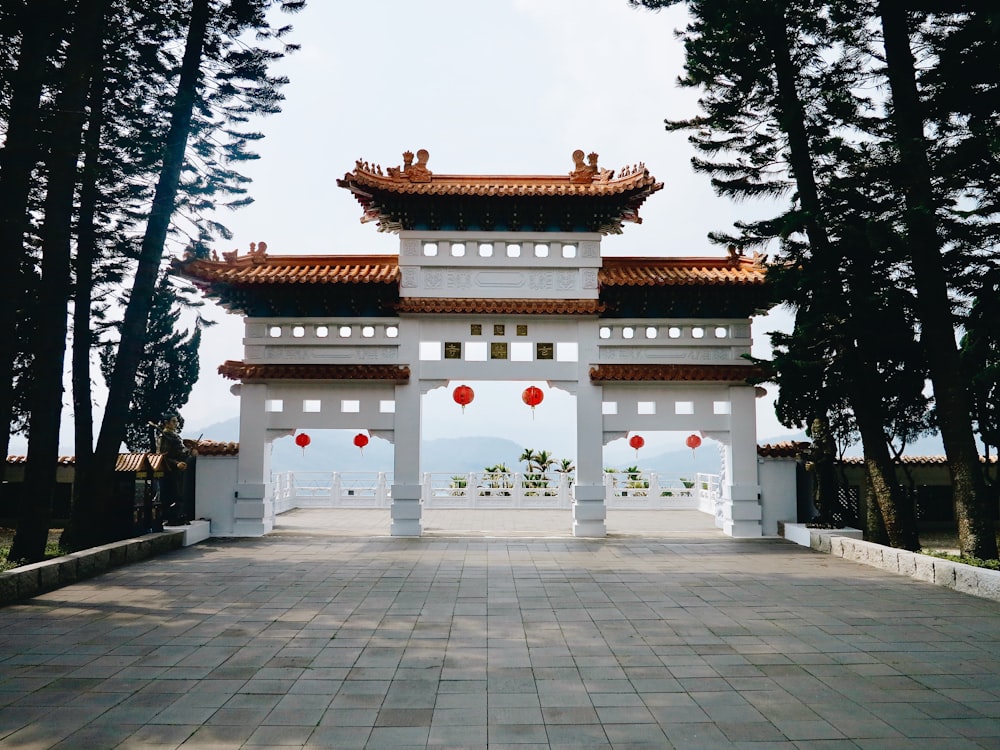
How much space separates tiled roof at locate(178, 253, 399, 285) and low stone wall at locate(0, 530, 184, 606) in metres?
4.25

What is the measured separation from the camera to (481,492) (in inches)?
693

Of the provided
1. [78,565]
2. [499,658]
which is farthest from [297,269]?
[499,658]

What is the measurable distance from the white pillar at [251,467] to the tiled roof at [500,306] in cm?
294

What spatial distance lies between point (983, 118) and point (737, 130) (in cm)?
344

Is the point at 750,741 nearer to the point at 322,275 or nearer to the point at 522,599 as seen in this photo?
the point at 522,599

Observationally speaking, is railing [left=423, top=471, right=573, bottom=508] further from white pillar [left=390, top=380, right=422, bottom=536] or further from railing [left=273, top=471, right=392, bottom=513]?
white pillar [left=390, top=380, right=422, bottom=536]

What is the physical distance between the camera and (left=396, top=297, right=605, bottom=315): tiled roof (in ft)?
37.8

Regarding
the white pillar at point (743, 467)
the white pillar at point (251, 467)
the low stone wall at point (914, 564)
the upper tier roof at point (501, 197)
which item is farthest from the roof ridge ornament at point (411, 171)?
the low stone wall at point (914, 564)

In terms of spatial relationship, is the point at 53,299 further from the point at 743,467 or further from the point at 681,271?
the point at 743,467

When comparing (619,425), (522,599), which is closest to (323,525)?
(619,425)

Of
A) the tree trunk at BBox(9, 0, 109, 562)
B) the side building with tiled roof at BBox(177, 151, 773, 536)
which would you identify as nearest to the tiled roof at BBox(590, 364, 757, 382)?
the side building with tiled roof at BBox(177, 151, 773, 536)

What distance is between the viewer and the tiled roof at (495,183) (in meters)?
11.4

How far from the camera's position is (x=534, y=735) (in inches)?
142

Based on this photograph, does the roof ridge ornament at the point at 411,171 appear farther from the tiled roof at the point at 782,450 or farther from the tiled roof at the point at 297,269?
the tiled roof at the point at 782,450
